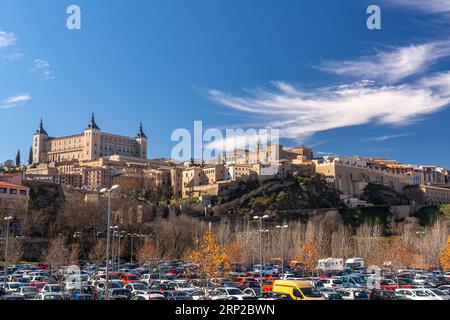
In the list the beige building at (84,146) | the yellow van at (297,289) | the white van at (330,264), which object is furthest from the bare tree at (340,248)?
the beige building at (84,146)

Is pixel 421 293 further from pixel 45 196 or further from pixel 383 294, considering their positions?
pixel 45 196

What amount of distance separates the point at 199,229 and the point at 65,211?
1607 cm

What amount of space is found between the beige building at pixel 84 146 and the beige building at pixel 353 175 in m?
51.2

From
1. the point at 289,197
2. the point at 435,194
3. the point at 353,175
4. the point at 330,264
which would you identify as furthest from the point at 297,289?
the point at 435,194

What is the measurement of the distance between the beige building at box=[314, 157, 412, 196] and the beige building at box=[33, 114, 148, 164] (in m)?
51.2

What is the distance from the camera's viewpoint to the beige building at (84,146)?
12662 centimetres

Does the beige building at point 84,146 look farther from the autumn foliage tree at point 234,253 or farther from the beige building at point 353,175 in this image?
the autumn foliage tree at point 234,253

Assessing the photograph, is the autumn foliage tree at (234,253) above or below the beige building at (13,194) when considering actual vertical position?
below

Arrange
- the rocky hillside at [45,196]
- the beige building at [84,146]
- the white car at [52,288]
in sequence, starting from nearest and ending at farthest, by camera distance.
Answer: the white car at [52,288] → the rocky hillside at [45,196] → the beige building at [84,146]

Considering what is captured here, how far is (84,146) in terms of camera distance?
127375 millimetres

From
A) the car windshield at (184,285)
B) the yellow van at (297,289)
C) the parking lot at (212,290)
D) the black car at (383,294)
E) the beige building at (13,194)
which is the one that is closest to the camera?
the yellow van at (297,289)

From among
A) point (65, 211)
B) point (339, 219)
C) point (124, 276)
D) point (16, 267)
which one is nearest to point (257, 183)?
point (339, 219)

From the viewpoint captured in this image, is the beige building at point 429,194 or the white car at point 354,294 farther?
the beige building at point 429,194

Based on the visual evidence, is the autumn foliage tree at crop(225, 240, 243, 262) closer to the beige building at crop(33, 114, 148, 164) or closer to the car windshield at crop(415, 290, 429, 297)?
the car windshield at crop(415, 290, 429, 297)
